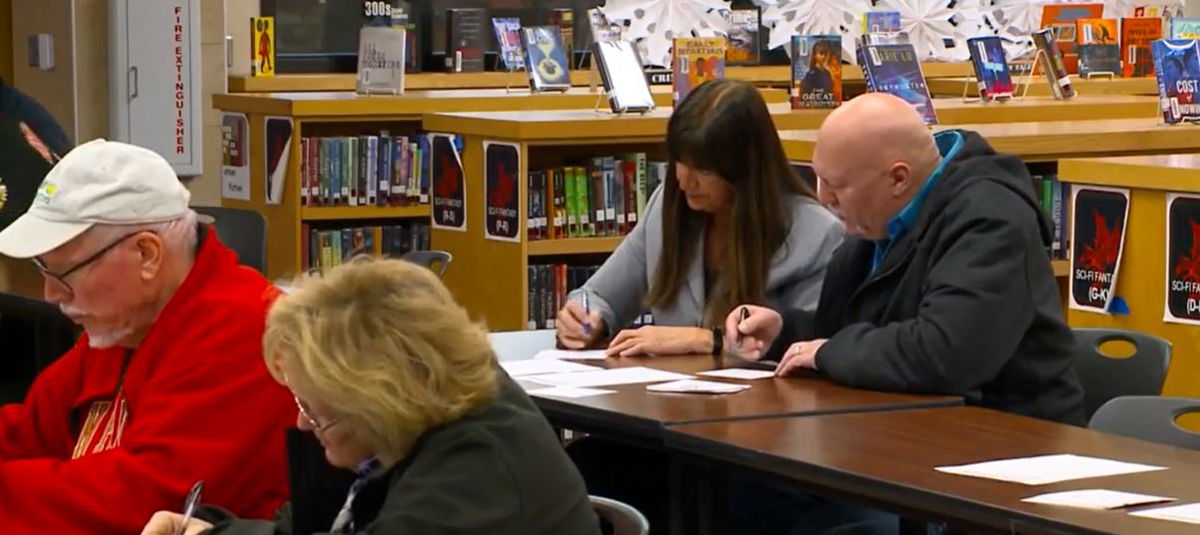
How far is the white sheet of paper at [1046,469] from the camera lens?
2838 millimetres

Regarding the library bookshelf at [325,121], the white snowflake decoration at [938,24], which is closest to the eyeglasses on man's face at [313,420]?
→ the library bookshelf at [325,121]

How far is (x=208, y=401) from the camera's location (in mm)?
2824

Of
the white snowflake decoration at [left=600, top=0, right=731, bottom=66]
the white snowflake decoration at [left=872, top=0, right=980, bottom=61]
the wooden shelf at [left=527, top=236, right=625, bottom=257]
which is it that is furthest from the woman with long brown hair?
the white snowflake decoration at [left=872, top=0, right=980, bottom=61]

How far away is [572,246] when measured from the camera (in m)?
6.90

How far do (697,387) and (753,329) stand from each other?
16.3 inches

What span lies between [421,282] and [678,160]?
2.19 meters

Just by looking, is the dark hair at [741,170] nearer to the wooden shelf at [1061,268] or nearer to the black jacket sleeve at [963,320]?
the black jacket sleeve at [963,320]

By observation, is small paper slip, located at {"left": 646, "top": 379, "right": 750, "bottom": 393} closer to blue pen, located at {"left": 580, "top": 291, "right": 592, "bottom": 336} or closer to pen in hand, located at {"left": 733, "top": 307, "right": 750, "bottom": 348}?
pen in hand, located at {"left": 733, "top": 307, "right": 750, "bottom": 348}

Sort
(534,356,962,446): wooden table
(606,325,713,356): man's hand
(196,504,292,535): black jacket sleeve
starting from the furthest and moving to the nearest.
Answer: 1. (606,325,713,356): man's hand
2. (534,356,962,446): wooden table
3. (196,504,292,535): black jacket sleeve

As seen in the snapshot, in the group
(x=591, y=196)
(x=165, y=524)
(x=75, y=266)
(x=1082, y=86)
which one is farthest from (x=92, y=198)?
(x=1082, y=86)

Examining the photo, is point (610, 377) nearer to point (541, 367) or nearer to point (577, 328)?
point (541, 367)

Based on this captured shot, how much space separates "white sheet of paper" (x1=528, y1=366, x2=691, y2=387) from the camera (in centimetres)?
382

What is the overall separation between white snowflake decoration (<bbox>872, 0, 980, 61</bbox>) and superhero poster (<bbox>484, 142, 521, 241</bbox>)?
19.7ft

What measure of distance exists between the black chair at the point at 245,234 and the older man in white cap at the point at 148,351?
2.87 m
